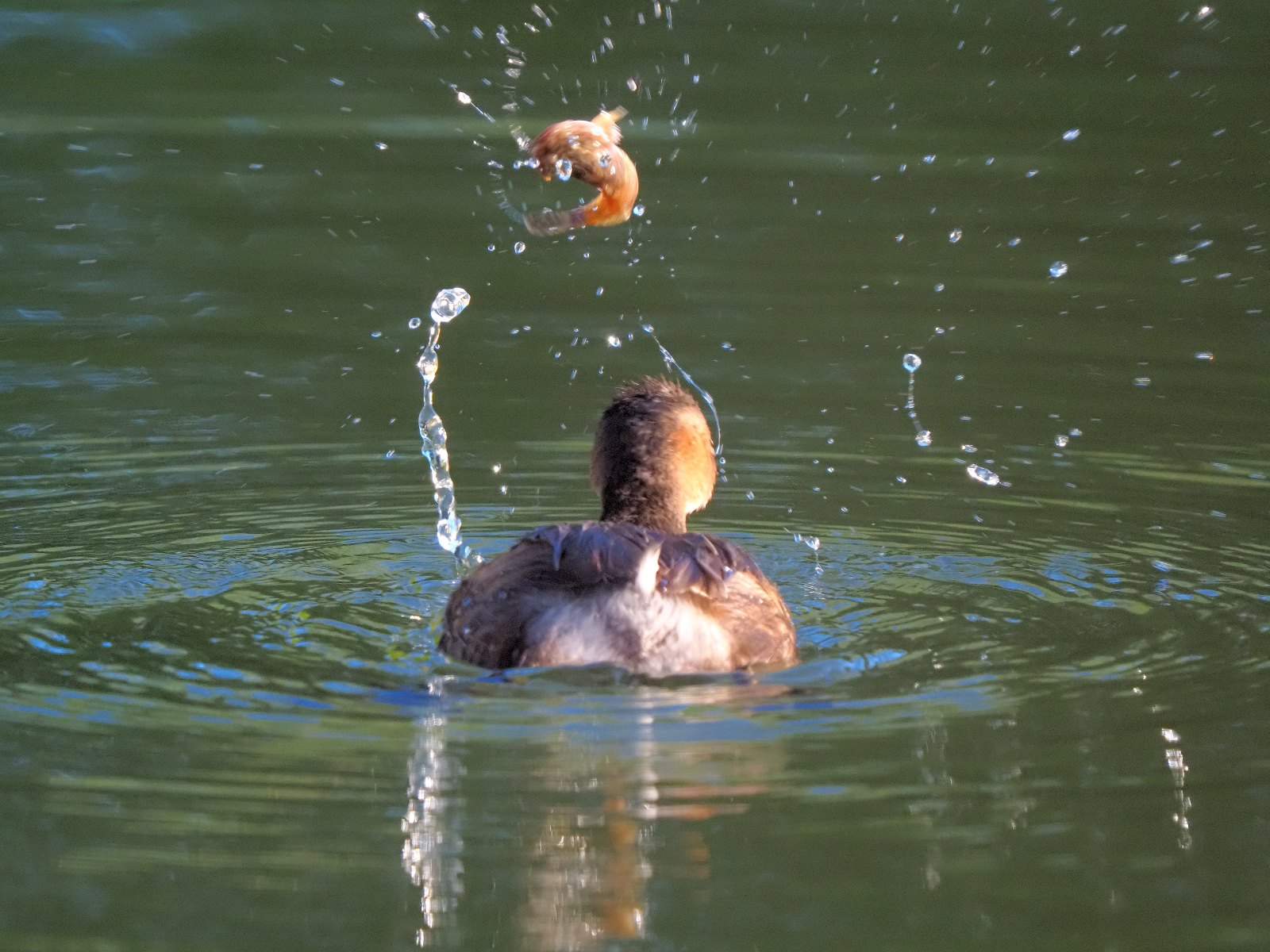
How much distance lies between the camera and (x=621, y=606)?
6.07 metres

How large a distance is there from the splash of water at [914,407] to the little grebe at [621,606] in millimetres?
2566

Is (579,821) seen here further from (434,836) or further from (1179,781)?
(1179,781)

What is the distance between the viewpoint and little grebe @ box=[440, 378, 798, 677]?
609cm

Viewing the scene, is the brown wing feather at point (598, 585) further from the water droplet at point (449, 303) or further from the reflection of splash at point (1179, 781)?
the water droplet at point (449, 303)

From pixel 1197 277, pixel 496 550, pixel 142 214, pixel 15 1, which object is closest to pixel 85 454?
pixel 496 550

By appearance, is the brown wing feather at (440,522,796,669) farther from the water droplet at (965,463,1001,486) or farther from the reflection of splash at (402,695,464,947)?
the water droplet at (965,463,1001,486)

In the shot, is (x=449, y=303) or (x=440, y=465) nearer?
(x=440, y=465)

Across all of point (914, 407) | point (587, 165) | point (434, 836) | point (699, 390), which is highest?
point (587, 165)

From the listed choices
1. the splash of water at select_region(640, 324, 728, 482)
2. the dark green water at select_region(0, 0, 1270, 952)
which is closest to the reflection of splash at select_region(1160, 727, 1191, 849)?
the dark green water at select_region(0, 0, 1270, 952)

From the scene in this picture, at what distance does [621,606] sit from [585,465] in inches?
121

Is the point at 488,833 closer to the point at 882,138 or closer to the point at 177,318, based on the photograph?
the point at 177,318

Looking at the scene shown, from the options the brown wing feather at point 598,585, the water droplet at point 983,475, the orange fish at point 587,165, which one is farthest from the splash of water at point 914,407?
the brown wing feather at point 598,585

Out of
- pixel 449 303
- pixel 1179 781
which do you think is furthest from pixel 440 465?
pixel 1179 781

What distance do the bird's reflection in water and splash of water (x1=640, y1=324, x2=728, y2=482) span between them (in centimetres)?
324
